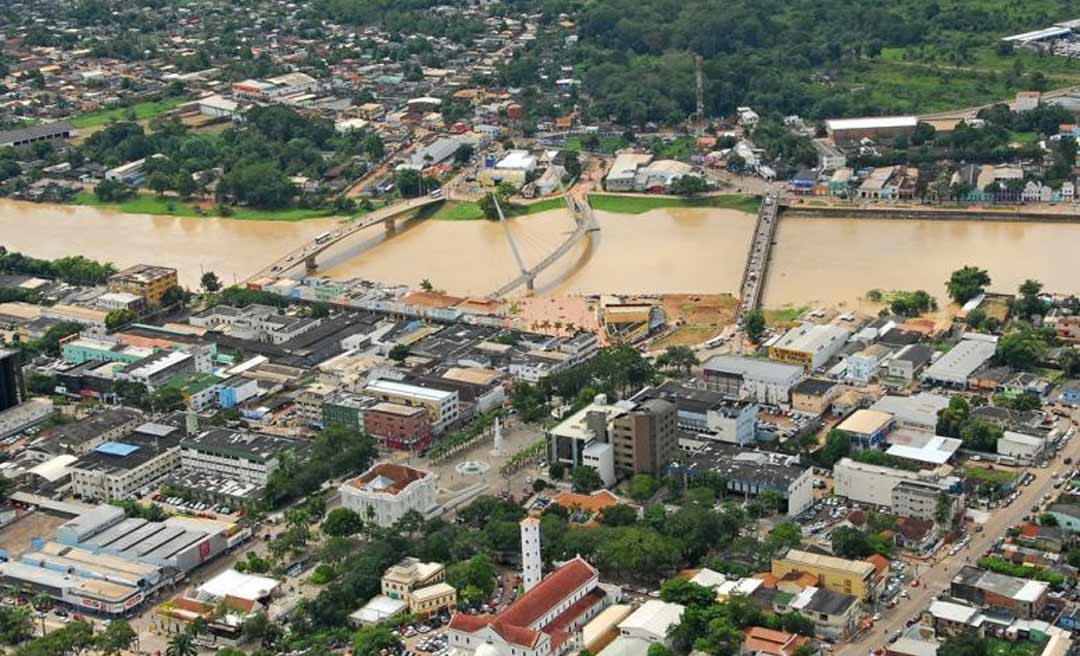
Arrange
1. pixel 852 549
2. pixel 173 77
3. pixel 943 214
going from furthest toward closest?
pixel 173 77 < pixel 943 214 < pixel 852 549

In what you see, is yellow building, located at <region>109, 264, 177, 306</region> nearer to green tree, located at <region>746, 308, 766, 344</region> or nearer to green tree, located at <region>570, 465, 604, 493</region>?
green tree, located at <region>746, 308, 766, 344</region>

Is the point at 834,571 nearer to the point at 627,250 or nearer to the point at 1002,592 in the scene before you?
the point at 1002,592

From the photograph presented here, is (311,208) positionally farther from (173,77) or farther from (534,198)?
(173,77)

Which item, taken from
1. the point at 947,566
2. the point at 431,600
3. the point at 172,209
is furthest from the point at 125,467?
the point at 172,209

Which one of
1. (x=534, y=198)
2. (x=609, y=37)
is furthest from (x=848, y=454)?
(x=609, y=37)

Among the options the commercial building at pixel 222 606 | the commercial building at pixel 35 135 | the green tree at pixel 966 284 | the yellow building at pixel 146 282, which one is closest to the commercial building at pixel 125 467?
the commercial building at pixel 222 606

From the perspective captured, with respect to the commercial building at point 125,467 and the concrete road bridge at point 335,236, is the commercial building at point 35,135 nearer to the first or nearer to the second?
the concrete road bridge at point 335,236
